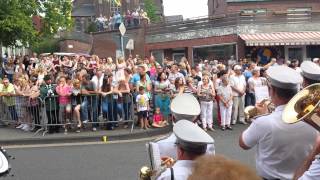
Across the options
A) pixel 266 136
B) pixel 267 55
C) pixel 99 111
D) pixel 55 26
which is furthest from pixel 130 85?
pixel 267 55

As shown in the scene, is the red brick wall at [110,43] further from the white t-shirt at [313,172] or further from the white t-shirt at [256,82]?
the white t-shirt at [313,172]

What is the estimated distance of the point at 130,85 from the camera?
14922mm

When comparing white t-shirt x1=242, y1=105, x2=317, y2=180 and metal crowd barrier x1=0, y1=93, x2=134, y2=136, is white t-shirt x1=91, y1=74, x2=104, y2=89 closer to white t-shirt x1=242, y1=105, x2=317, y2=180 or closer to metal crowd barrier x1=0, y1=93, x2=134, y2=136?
metal crowd barrier x1=0, y1=93, x2=134, y2=136

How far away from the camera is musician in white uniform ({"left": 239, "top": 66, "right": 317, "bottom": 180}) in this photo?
4.07m

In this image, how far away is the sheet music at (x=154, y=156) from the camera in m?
4.12

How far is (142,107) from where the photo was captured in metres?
14.1

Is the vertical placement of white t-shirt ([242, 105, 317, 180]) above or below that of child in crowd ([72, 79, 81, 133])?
Answer: above

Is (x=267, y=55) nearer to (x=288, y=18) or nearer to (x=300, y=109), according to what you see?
(x=288, y=18)

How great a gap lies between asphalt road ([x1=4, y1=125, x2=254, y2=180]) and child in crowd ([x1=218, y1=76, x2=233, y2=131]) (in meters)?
1.43

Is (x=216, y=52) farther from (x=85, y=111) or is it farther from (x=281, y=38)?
(x=85, y=111)

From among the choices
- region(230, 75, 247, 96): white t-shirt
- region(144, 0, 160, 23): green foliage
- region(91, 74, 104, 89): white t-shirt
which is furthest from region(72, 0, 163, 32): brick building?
region(91, 74, 104, 89): white t-shirt

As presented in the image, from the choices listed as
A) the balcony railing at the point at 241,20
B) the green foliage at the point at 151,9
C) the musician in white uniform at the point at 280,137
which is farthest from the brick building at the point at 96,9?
the musician in white uniform at the point at 280,137

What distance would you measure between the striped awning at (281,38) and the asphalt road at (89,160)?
20.3 m

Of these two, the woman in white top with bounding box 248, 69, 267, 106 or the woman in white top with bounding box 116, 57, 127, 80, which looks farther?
the woman in white top with bounding box 248, 69, 267, 106
